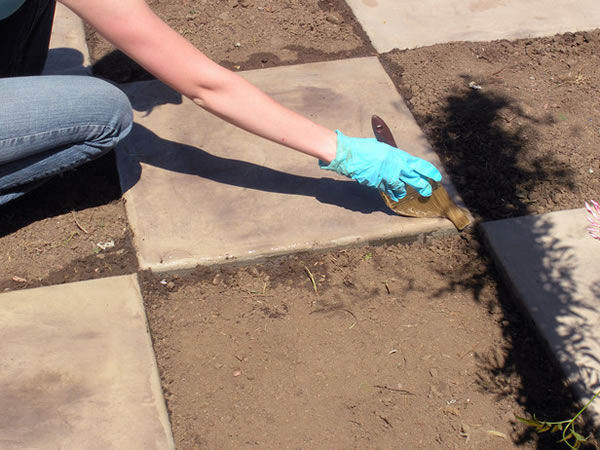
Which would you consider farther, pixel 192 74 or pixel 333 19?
pixel 333 19

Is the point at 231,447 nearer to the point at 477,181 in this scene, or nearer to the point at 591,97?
the point at 477,181

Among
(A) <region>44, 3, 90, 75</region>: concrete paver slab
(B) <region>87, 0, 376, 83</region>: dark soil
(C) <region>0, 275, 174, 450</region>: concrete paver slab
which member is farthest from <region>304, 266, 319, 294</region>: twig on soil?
(A) <region>44, 3, 90, 75</region>: concrete paver slab

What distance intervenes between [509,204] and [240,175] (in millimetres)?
1073

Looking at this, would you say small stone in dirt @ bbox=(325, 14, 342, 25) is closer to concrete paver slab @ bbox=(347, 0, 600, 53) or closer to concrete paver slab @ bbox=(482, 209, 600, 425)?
concrete paver slab @ bbox=(347, 0, 600, 53)

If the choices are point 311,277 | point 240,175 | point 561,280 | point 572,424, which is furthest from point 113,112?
point 572,424

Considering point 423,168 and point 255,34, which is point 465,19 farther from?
point 423,168

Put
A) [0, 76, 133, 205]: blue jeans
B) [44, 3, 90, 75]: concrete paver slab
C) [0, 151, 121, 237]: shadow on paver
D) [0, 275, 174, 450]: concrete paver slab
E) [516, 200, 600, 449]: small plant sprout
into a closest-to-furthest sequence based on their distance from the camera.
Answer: [516, 200, 600, 449]: small plant sprout < [0, 275, 174, 450]: concrete paver slab < [0, 76, 133, 205]: blue jeans < [0, 151, 121, 237]: shadow on paver < [44, 3, 90, 75]: concrete paver slab

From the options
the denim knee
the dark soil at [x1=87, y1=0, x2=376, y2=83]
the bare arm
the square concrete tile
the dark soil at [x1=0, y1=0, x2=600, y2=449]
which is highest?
the bare arm

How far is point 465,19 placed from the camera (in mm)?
3615

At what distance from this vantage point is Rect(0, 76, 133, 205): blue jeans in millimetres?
2240

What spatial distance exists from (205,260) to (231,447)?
2.29 ft

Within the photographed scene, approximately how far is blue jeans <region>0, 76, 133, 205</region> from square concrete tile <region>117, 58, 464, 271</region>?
0.89ft

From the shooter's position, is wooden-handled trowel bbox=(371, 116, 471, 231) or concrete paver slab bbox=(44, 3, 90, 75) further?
concrete paver slab bbox=(44, 3, 90, 75)

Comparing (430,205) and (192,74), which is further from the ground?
(192,74)
